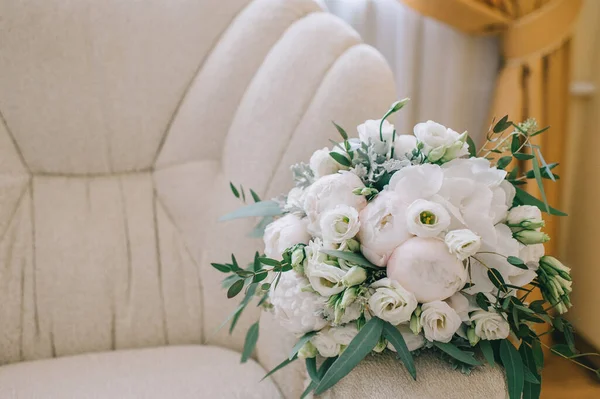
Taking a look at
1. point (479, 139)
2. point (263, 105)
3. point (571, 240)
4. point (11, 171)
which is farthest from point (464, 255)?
point (571, 240)

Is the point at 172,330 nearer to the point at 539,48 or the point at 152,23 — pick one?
the point at 152,23

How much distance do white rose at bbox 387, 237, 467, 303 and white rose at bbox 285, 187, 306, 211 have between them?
0.20 metres

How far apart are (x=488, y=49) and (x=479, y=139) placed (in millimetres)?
270

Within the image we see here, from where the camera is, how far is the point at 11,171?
4.04ft

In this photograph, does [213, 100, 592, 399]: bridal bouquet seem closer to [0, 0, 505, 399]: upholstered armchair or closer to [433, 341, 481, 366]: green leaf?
[433, 341, 481, 366]: green leaf

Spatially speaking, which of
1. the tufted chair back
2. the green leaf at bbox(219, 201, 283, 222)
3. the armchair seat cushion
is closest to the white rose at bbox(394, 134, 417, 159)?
the green leaf at bbox(219, 201, 283, 222)

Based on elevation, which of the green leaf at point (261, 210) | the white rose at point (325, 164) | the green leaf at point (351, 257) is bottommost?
the green leaf at point (351, 257)

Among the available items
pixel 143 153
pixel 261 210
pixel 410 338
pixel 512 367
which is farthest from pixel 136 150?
pixel 512 367

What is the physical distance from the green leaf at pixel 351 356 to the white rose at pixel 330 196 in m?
0.16

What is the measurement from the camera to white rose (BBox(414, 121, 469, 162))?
0.80 metres

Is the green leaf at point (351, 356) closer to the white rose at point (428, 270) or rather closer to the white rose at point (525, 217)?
the white rose at point (428, 270)

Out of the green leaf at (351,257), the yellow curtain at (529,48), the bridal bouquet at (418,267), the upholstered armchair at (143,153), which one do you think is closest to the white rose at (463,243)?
the bridal bouquet at (418,267)

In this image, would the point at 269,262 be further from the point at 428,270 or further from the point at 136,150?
the point at 136,150

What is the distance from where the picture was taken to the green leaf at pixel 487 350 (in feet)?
2.49
